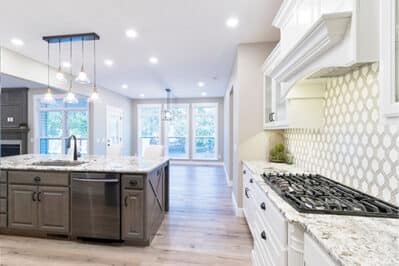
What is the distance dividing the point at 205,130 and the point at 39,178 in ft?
22.5

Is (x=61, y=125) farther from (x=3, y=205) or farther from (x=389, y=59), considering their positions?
(x=389, y=59)

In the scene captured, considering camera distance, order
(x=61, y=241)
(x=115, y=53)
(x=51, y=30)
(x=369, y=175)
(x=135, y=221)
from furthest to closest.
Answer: (x=115, y=53) → (x=51, y=30) → (x=61, y=241) → (x=135, y=221) → (x=369, y=175)

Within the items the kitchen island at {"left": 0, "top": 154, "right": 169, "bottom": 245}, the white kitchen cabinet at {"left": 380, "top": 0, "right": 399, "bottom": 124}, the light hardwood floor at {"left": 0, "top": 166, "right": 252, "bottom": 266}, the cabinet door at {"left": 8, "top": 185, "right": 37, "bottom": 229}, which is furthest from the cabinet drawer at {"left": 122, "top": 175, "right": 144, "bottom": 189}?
the white kitchen cabinet at {"left": 380, "top": 0, "right": 399, "bottom": 124}

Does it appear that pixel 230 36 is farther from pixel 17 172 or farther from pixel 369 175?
pixel 17 172

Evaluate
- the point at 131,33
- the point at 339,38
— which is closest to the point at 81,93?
the point at 131,33

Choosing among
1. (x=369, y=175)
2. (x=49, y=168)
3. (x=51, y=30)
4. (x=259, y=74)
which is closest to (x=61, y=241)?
(x=49, y=168)

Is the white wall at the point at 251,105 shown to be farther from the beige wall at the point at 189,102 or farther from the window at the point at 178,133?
the window at the point at 178,133

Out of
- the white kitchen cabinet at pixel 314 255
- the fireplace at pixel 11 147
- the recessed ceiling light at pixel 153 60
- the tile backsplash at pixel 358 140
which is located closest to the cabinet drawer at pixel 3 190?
the recessed ceiling light at pixel 153 60

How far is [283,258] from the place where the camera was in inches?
49.6

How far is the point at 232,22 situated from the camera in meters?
2.94

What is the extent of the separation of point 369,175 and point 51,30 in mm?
4130

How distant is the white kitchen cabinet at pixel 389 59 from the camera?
2.79 feet

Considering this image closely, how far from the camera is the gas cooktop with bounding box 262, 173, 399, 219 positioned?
1.16 metres

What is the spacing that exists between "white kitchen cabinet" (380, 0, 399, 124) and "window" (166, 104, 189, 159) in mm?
8467
